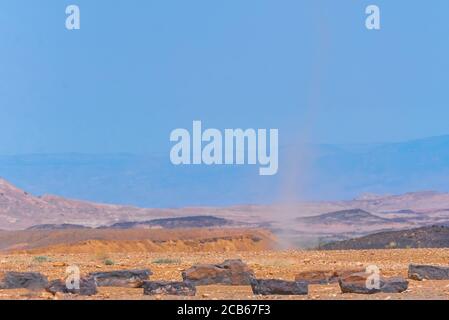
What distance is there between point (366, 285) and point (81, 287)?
178 inches

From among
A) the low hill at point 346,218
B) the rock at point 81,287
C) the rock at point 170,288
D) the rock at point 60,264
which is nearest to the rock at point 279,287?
the rock at point 170,288

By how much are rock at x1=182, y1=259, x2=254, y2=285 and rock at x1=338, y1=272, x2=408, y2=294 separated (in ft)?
8.10

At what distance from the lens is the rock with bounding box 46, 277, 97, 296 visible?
18.2 metres

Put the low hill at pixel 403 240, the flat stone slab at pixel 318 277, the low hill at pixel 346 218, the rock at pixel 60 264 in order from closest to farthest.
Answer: the flat stone slab at pixel 318 277, the rock at pixel 60 264, the low hill at pixel 403 240, the low hill at pixel 346 218

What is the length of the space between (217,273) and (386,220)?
53.4m

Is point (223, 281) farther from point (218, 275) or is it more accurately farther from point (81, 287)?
point (81, 287)

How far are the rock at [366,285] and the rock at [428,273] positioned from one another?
2896mm

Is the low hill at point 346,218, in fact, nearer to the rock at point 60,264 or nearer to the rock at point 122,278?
the rock at point 60,264

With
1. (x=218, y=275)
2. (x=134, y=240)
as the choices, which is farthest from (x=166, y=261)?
(x=134, y=240)

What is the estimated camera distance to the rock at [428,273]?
21.8m

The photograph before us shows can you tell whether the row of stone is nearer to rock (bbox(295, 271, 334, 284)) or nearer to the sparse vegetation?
rock (bbox(295, 271, 334, 284))

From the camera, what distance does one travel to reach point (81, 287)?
1827 centimetres
